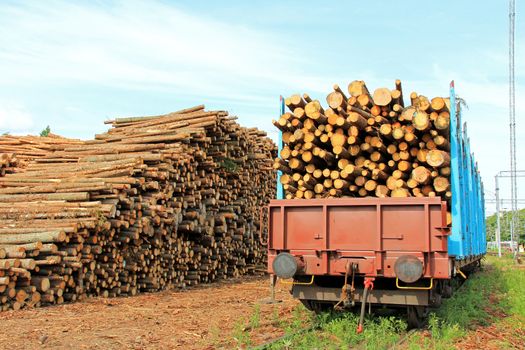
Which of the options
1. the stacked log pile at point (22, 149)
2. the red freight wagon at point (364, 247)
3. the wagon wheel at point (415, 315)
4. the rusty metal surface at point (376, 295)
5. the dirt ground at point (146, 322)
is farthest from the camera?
the stacked log pile at point (22, 149)

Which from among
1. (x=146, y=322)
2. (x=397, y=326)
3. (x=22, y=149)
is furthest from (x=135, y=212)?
(x=22, y=149)

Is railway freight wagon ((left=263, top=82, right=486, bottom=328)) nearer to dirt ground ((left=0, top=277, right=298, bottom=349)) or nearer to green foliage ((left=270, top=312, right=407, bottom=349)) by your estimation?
green foliage ((left=270, top=312, right=407, bottom=349))

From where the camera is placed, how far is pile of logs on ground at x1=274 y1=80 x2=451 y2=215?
8.27 metres

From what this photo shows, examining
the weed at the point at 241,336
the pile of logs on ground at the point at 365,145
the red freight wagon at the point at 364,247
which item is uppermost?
the pile of logs on ground at the point at 365,145

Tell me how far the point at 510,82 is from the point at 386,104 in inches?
1256

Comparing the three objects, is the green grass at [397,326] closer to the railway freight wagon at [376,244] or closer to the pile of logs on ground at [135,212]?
the railway freight wagon at [376,244]

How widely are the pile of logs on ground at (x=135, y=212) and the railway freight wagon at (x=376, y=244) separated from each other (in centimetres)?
489

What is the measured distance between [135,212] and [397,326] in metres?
6.80

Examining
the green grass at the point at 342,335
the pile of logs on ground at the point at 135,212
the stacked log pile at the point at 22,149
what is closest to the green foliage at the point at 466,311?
the green grass at the point at 342,335

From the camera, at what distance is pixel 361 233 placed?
799 cm

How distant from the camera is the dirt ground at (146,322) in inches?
304

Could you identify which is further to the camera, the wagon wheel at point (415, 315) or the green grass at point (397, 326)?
the wagon wheel at point (415, 315)

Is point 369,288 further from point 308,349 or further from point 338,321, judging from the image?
point 308,349

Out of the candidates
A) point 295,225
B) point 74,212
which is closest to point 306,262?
point 295,225
